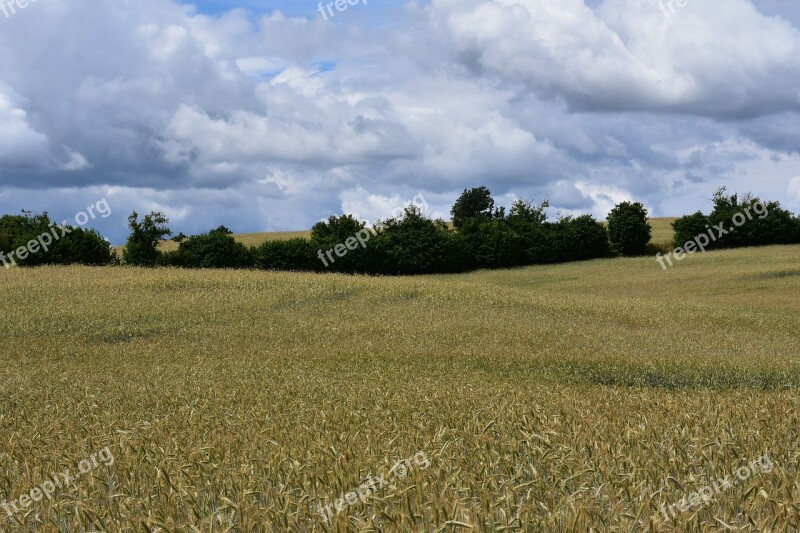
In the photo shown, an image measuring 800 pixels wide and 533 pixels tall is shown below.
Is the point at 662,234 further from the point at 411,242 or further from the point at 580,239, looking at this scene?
the point at 411,242

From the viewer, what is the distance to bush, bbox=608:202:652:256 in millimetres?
69625

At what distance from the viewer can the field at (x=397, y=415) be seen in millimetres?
3869

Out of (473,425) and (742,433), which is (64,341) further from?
(742,433)

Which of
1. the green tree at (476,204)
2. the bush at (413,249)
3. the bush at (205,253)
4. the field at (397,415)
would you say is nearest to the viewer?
the field at (397,415)

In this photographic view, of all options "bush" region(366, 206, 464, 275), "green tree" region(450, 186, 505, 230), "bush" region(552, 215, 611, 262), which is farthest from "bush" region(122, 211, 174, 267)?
"green tree" region(450, 186, 505, 230)

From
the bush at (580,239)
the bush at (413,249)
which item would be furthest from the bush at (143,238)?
the bush at (580,239)

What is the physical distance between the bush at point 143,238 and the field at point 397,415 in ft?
67.5

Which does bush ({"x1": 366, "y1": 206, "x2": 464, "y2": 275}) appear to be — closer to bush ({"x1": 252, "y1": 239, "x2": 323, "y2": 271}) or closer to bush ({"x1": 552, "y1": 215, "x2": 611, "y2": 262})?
bush ({"x1": 252, "y1": 239, "x2": 323, "y2": 271})

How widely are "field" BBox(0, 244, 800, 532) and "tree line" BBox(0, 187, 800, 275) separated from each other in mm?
21349

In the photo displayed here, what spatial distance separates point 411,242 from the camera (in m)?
60.1

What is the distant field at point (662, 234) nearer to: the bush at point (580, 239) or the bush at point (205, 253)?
the bush at point (580, 239)

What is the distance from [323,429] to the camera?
21.8ft

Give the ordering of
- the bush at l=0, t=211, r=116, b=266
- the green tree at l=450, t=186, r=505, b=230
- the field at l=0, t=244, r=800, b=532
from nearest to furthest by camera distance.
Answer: the field at l=0, t=244, r=800, b=532 < the bush at l=0, t=211, r=116, b=266 < the green tree at l=450, t=186, r=505, b=230

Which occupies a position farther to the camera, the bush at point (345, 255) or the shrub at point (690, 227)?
the shrub at point (690, 227)
